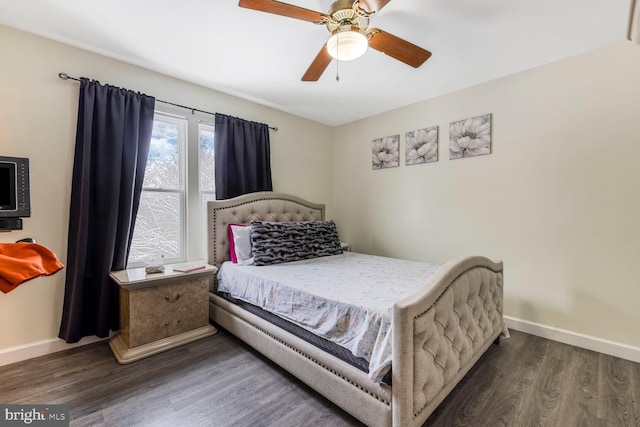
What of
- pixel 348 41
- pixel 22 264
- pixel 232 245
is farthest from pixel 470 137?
pixel 22 264

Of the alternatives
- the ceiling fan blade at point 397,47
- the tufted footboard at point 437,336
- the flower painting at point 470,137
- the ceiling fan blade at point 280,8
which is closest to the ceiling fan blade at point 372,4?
the ceiling fan blade at point 397,47

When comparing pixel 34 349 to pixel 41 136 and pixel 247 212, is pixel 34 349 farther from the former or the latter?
pixel 247 212

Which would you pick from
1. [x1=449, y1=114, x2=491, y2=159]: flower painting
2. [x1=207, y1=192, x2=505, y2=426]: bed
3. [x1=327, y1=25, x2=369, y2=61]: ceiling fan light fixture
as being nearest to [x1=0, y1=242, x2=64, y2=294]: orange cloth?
[x1=207, y1=192, x2=505, y2=426]: bed

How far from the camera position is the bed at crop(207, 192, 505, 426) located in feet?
4.33

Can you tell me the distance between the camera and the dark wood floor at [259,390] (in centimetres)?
161

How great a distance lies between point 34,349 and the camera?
2225 mm

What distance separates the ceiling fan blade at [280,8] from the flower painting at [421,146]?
2.17m

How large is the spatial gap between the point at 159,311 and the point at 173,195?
1.24 metres

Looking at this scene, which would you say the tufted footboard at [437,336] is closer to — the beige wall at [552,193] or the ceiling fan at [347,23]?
the beige wall at [552,193]

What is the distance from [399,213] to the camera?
3715 millimetres

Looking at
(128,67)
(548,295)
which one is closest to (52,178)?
(128,67)

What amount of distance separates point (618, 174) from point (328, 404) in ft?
9.48

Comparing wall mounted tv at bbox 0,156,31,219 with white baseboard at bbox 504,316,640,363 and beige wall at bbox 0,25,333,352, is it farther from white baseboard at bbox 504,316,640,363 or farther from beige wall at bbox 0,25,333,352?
white baseboard at bbox 504,316,640,363

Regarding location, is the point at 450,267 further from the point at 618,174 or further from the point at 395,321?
the point at 618,174
